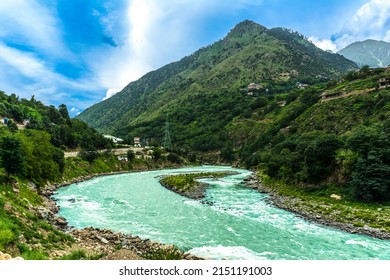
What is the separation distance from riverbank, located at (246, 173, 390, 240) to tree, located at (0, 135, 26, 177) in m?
28.8

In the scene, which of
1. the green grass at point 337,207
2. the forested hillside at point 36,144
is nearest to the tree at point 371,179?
the green grass at point 337,207

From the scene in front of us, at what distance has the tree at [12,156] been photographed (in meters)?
30.1

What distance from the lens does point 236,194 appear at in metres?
42.2

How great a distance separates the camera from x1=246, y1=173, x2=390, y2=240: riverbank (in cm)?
2318

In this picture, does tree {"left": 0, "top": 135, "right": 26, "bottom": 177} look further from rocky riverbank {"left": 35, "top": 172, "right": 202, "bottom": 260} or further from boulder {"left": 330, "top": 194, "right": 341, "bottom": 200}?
boulder {"left": 330, "top": 194, "right": 341, "bottom": 200}

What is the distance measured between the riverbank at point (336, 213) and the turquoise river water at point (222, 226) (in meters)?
1.08

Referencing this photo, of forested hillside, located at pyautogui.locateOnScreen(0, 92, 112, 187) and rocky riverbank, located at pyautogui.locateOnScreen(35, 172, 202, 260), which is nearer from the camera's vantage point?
rocky riverbank, located at pyautogui.locateOnScreen(35, 172, 202, 260)

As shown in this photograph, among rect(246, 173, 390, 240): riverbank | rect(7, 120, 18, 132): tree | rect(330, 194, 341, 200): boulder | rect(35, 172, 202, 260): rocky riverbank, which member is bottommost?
rect(246, 173, 390, 240): riverbank

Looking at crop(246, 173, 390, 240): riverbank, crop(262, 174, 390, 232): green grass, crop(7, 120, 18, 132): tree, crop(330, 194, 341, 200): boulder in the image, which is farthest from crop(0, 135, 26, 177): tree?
crop(330, 194, 341, 200): boulder

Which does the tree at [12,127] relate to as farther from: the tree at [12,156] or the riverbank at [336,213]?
the riverbank at [336,213]

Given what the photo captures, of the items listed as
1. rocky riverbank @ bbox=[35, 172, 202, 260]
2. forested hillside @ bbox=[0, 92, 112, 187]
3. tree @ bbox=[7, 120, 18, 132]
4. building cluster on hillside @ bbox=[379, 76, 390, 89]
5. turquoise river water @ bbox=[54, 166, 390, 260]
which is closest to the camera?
rocky riverbank @ bbox=[35, 172, 202, 260]

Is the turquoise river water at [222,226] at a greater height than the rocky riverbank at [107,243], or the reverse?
the rocky riverbank at [107,243]

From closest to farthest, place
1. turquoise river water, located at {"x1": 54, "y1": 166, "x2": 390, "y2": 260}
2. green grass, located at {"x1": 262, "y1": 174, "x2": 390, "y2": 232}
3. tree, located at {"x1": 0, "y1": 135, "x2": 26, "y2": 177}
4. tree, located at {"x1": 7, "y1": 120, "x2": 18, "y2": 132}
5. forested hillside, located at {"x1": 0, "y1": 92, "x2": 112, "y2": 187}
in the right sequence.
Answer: turquoise river water, located at {"x1": 54, "y1": 166, "x2": 390, "y2": 260} < green grass, located at {"x1": 262, "y1": 174, "x2": 390, "y2": 232} < tree, located at {"x1": 0, "y1": 135, "x2": 26, "y2": 177} < forested hillside, located at {"x1": 0, "y1": 92, "x2": 112, "y2": 187} < tree, located at {"x1": 7, "y1": 120, "x2": 18, "y2": 132}
